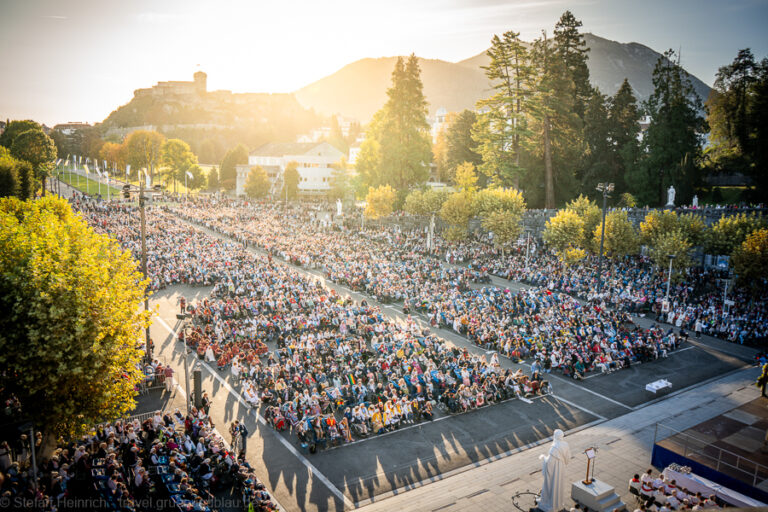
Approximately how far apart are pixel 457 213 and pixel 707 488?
3320cm

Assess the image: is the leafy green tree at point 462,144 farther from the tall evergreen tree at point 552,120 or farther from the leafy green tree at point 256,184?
the leafy green tree at point 256,184

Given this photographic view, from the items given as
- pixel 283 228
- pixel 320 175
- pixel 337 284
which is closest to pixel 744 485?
pixel 337 284

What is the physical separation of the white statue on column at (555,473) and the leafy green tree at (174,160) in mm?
94295

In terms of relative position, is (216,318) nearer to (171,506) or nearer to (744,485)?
(171,506)

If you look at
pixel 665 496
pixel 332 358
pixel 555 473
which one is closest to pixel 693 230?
pixel 665 496

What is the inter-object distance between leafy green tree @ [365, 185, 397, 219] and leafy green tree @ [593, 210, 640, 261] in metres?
23.9

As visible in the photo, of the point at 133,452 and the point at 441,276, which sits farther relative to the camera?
the point at 441,276

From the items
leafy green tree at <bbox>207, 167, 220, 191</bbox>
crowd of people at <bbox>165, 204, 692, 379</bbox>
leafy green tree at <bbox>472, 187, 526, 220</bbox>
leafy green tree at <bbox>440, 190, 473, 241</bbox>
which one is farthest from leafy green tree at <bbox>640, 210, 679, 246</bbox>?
leafy green tree at <bbox>207, 167, 220, 191</bbox>

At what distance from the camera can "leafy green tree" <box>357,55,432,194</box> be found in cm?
5678

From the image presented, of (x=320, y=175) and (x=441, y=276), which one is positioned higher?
(x=320, y=175)

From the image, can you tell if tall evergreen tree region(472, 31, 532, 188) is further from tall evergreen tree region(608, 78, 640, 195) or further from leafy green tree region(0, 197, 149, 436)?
leafy green tree region(0, 197, 149, 436)

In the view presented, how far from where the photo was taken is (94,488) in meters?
10.3

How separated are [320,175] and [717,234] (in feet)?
221

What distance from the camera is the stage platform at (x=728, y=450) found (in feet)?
36.4
